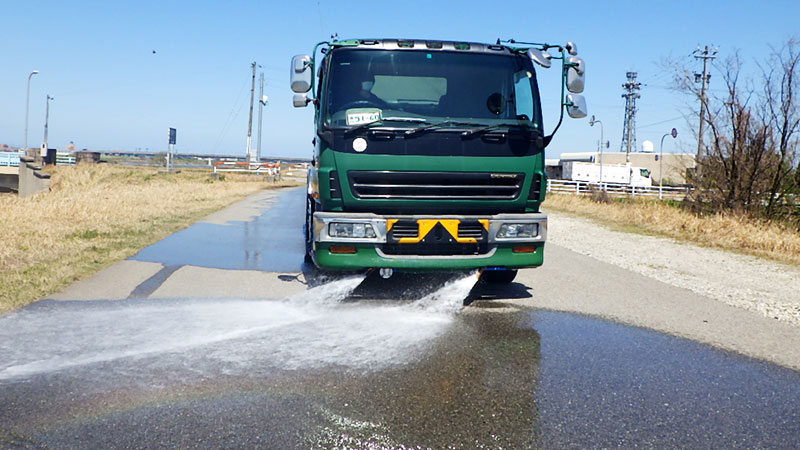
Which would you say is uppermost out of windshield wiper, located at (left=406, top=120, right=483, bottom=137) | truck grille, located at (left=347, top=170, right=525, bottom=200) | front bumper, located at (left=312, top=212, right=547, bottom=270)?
windshield wiper, located at (left=406, top=120, right=483, bottom=137)

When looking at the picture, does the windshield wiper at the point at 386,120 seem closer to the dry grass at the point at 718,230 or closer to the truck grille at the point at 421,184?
the truck grille at the point at 421,184

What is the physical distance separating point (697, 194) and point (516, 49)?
38.9ft

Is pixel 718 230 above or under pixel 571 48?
under

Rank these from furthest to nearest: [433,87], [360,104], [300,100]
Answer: [300,100] → [433,87] → [360,104]

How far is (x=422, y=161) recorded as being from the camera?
20.7ft

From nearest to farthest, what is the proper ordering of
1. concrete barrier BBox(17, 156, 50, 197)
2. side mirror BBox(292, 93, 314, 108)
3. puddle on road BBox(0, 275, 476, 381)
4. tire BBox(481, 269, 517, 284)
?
puddle on road BBox(0, 275, 476, 381) → side mirror BBox(292, 93, 314, 108) → tire BBox(481, 269, 517, 284) → concrete barrier BBox(17, 156, 50, 197)

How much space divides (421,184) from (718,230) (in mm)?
10441

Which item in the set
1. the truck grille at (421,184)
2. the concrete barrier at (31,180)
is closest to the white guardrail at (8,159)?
the concrete barrier at (31,180)

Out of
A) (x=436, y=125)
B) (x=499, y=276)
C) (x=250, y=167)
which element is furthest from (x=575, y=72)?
(x=250, y=167)

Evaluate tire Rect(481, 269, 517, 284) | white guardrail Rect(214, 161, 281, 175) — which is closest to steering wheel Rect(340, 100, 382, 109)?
tire Rect(481, 269, 517, 284)

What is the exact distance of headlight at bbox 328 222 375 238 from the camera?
6309 millimetres

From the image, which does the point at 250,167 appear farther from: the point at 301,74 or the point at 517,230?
the point at 517,230

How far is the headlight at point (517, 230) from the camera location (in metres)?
6.52

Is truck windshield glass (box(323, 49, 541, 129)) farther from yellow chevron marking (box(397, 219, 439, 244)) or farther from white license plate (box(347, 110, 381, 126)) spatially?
yellow chevron marking (box(397, 219, 439, 244))
